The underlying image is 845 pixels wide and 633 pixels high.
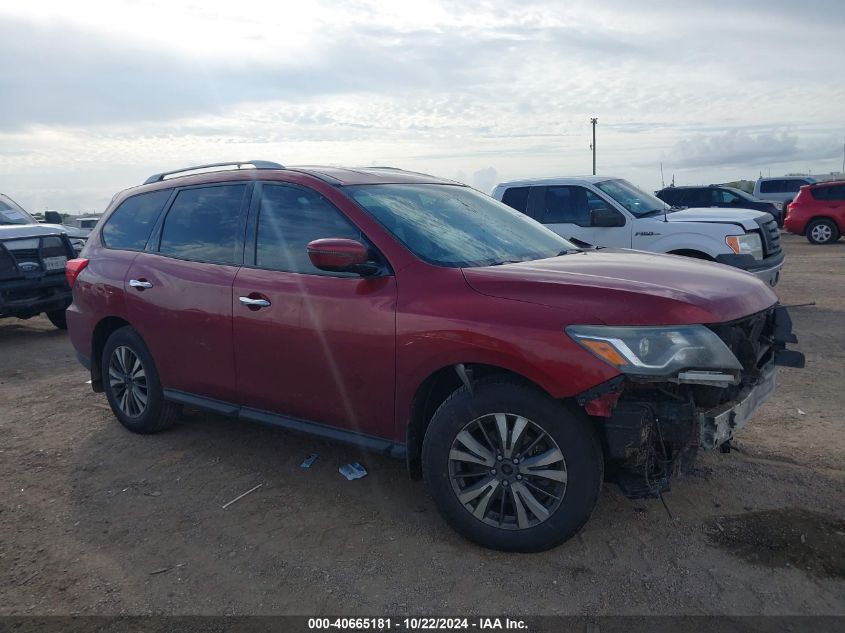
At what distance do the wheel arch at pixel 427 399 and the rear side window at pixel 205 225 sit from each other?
1.55m

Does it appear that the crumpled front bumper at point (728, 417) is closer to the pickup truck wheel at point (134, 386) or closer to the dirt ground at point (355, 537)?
the dirt ground at point (355, 537)

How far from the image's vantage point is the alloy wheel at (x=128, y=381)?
530 centimetres

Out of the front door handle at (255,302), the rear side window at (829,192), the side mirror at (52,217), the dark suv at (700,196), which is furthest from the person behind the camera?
the rear side window at (829,192)

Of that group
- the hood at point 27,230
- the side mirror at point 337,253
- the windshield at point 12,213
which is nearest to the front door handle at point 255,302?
the side mirror at point 337,253

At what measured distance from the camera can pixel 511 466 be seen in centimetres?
344

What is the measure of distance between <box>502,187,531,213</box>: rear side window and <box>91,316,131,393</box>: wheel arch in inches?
239

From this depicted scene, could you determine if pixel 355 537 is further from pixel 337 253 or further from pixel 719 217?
pixel 719 217

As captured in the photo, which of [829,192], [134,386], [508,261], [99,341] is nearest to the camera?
[508,261]

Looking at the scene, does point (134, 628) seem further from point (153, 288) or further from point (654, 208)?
point (654, 208)

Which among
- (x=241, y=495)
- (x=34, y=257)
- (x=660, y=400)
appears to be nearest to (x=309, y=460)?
(x=241, y=495)

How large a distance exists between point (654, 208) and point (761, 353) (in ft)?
21.0

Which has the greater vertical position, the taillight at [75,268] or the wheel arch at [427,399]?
the taillight at [75,268]

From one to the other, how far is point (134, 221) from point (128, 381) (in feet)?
3.84

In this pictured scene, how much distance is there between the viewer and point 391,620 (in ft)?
10.0
